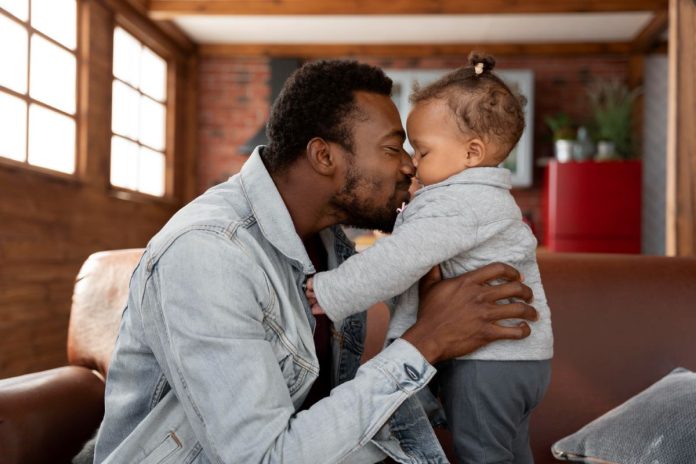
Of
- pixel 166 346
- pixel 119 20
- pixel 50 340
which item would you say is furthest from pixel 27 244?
pixel 166 346

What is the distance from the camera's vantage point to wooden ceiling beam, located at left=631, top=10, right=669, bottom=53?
604 cm

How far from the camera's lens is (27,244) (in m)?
4.22

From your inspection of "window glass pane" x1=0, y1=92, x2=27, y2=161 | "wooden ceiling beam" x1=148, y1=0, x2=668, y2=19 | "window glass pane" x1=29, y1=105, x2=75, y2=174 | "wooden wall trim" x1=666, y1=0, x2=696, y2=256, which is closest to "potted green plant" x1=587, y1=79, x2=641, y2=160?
"wooden ceiling beam" x1=148, y1=0, x2=668, y2=19

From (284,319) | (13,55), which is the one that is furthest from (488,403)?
(13,55)

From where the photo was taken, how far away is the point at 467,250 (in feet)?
4.63

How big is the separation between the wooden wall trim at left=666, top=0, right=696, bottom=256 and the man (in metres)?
2.30

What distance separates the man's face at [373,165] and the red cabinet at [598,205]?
5165 millimetres

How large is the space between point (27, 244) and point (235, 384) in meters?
3.53

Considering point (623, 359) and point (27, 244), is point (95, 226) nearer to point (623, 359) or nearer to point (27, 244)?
point (27, 244)

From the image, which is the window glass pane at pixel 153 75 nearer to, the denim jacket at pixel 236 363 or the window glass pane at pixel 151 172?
the window glass pane at pixel 151 172

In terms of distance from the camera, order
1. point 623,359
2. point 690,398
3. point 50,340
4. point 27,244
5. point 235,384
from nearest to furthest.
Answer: point 235,384 < point 690,398 < point 623,359 < point 27,244 < point 50,340

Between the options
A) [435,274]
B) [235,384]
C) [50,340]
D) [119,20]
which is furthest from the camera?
[119,20]

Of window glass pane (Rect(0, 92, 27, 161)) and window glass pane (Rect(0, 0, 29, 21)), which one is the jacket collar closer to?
window glass pane (Rect(0, 92, 27, 161))

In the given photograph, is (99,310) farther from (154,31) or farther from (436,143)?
(154,31)
